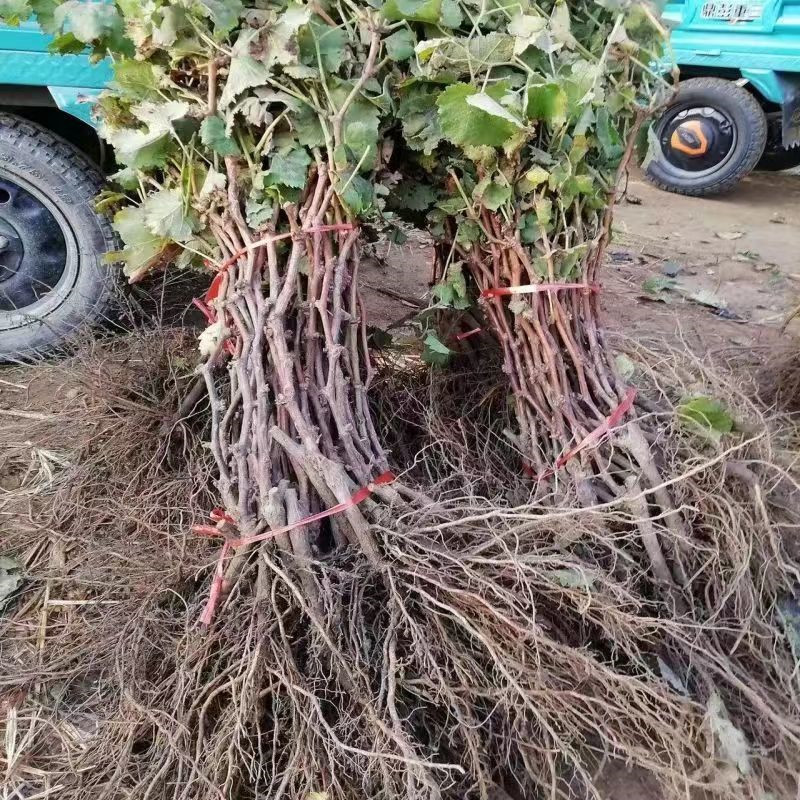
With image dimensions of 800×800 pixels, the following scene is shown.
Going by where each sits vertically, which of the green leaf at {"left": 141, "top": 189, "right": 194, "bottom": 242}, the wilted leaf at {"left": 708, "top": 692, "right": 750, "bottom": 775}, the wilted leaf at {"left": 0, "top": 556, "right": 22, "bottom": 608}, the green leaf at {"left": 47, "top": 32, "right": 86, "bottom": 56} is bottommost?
Answer: the wilted leaf at {"left": 0, "top": 556, "right": 22, "bottom": 608}

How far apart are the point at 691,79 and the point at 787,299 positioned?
2.96 m

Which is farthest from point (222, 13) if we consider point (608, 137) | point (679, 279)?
point (679, 279)

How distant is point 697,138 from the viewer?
20.4 feet

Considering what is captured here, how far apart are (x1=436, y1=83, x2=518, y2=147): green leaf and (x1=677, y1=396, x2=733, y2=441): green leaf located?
889mm

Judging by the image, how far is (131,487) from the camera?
2096mm

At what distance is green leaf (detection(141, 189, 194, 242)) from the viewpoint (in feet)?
5.98

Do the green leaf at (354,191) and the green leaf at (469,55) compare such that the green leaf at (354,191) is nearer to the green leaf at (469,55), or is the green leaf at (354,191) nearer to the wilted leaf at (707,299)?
the green leaf at (469,55)

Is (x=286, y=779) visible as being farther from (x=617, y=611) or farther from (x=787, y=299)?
(x=787, y=299)

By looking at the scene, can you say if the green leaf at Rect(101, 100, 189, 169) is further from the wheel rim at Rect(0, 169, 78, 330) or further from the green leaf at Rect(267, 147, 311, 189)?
the wheel rim at Rect(0, 169, 78, 330)

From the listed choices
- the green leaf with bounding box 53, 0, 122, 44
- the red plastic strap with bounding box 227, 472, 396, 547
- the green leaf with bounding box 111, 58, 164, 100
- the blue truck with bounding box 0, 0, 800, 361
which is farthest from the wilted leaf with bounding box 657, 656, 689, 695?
the green leaf with bounding box 53, 0, 122, 44

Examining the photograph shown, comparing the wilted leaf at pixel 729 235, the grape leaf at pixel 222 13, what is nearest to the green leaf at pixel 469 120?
the grape leaf at pixel 222 13

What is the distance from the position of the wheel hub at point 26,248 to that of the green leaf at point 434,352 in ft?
5.79

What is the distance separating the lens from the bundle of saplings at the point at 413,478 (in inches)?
56.1

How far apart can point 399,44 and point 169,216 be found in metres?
0.78
